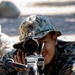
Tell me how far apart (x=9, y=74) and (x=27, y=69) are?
153 centimetres

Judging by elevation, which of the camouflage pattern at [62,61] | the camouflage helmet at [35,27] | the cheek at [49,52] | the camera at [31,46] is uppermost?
the camera at [31,46]

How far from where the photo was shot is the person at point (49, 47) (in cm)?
488

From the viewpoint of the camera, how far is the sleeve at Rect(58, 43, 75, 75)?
5.05 meters

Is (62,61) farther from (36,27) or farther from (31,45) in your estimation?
(31,45)

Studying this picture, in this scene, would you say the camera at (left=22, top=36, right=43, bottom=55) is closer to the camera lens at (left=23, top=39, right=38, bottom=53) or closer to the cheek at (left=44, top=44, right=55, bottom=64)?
the camera lens at (left=23, top=39, right=38, bottom=53)

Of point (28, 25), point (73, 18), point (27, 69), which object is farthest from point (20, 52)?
point (73, 18)

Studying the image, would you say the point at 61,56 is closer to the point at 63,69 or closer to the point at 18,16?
the point at 63,69

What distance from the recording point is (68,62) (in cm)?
518

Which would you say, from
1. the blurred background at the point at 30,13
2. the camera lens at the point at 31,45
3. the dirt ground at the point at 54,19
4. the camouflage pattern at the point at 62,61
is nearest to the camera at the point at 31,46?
the camera lens at the point at 31,45

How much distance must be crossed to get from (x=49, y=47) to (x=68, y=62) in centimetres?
35

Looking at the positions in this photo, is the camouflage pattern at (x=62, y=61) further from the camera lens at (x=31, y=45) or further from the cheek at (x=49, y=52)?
the camera lens at (x=31, y=45)

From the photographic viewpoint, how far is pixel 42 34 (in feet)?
16.4

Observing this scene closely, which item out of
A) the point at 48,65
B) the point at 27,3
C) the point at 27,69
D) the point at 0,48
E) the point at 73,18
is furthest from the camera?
the point at 27,3

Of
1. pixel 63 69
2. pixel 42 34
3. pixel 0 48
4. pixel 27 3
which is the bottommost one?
pixel 27 3
